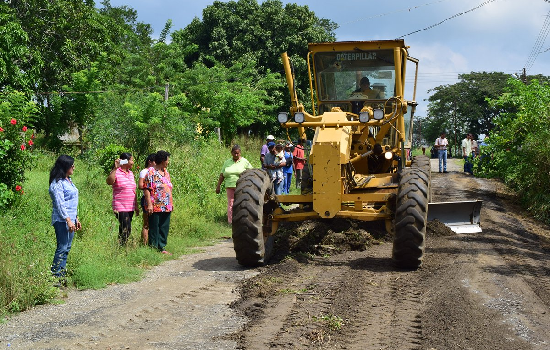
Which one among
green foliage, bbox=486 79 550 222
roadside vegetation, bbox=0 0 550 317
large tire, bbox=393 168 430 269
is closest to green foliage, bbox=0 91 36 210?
roadside vegetation, bbox=0 0 550 317

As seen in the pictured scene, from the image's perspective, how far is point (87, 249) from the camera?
9305 millimetres

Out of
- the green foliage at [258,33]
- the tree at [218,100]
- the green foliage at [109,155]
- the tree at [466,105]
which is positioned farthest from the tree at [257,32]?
the tree at [466,105]

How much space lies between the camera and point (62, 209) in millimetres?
7777

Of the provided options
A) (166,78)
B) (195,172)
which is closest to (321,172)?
(195,172)

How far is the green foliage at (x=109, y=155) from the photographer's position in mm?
16844

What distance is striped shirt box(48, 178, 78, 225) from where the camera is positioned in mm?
7777

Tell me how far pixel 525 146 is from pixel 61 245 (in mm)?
12372

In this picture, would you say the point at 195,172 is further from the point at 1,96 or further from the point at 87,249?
the point at 87,249

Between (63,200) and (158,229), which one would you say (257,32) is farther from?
(63,200)

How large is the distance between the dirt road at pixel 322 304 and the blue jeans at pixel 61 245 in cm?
40

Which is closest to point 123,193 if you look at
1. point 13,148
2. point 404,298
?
point 13,148

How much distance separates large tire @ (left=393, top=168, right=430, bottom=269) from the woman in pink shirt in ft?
14.0

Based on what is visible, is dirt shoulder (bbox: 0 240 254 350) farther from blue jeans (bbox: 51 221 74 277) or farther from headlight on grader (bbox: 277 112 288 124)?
headlight on grader (bbox: 277 112 288 124)

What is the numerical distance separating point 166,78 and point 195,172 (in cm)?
828
